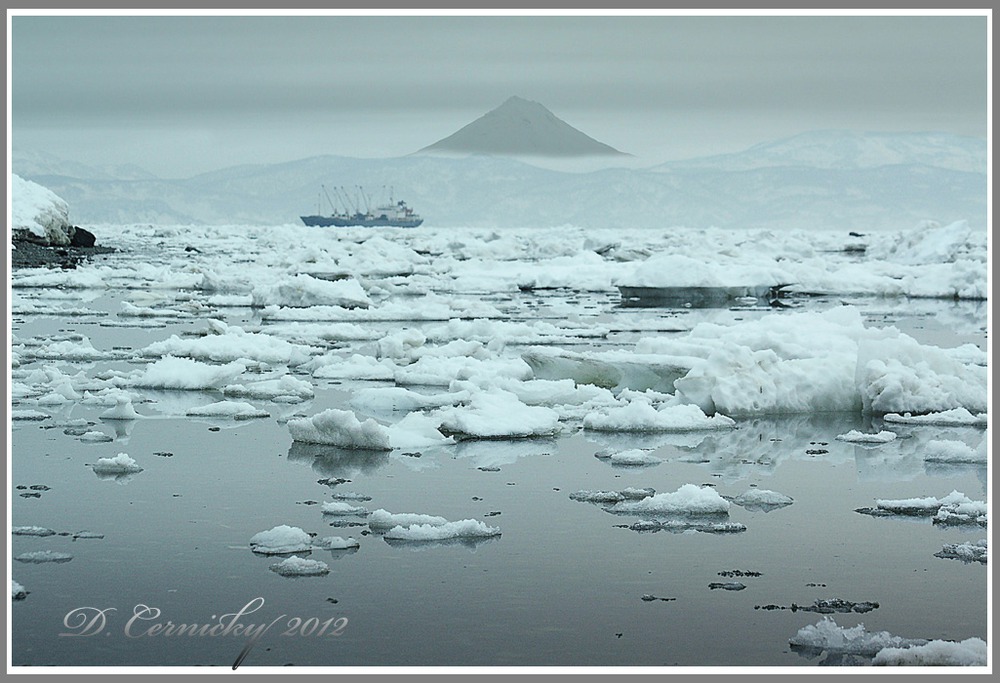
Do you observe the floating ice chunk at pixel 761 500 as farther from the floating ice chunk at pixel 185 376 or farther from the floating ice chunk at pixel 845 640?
the floating ice chunk at pixel 185 376

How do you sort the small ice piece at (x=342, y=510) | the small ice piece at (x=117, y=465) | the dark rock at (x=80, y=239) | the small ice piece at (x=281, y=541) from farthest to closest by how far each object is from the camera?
the dark rock at (x=80, y=239), the small ice piece at (x=117, y=465), the small ice piece at (x=342, y=510), the small ice piece at (x=281, y=541)

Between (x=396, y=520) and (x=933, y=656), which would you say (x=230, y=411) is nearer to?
(x=396, y=520)

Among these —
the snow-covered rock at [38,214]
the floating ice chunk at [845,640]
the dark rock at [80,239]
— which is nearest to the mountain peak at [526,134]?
the floating ice chunk at [845,640]

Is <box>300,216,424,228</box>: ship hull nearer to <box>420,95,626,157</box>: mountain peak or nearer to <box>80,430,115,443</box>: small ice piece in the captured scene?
<box>420,95,626,157</box>: mountain peak

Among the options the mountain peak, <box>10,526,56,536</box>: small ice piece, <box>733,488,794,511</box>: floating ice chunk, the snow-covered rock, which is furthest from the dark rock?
<box>733,488,794,511</box>: floating ice chunk

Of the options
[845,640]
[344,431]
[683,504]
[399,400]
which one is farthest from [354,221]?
[845,640]
